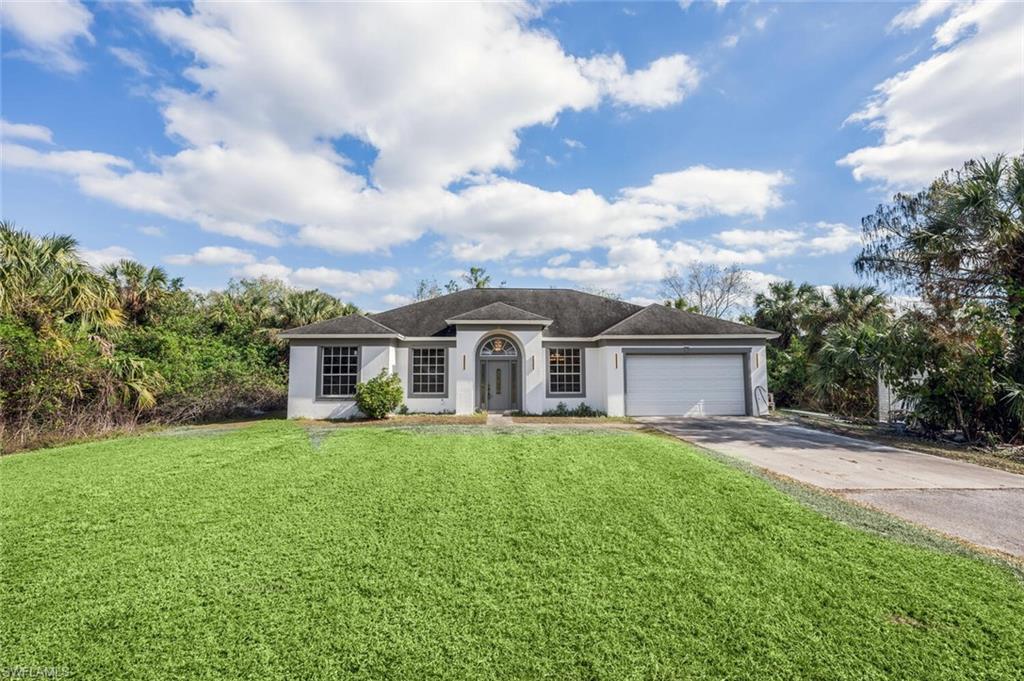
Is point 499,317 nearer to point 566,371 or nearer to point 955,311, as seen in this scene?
point 566,371

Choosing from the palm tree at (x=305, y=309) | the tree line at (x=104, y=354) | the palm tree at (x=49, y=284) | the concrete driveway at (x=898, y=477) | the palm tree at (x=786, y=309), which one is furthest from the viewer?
the palm tree at (x=786, y=309)

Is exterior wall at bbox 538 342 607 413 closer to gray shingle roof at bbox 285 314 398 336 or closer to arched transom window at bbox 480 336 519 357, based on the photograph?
arched transom window at bbox 480 336 519 357

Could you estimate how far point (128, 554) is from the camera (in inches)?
174

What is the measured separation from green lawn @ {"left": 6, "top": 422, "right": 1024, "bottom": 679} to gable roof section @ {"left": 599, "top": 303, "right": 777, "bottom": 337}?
419 inches

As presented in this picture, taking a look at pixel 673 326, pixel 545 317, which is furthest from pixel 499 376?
pixel 673 326

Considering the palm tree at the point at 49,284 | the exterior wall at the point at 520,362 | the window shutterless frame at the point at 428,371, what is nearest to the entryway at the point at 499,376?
the exterior wall at the point at 520,362

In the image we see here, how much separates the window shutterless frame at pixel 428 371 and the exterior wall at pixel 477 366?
16cm

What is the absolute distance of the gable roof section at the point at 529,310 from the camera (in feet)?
58.6

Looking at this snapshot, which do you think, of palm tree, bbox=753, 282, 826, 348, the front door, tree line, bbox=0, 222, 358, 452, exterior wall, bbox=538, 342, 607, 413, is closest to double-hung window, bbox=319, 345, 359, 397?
tree line, bbox=0, 222, 358, 452

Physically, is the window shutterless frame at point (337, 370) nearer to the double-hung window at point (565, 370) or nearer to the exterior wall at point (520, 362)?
the exterior wall at point (520, 362)

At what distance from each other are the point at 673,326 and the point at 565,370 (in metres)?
4.68

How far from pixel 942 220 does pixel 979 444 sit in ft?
20.7

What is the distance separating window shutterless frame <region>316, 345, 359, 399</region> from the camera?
639 inches

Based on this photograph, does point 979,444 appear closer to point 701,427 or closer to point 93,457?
point 701,427
